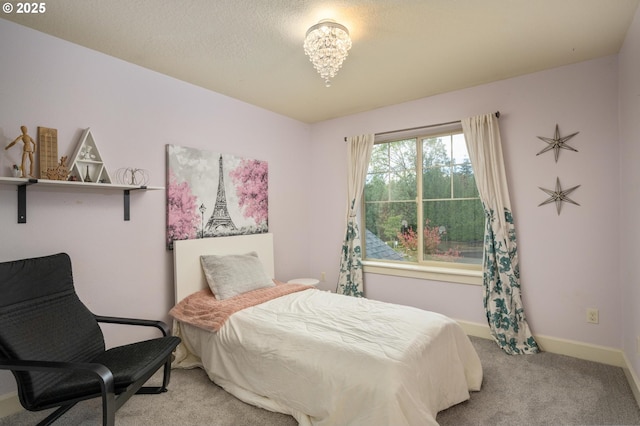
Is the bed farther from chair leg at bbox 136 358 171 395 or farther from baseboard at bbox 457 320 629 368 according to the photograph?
baseboard at bbox 457 320 629 368

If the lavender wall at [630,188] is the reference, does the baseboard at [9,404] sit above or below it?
below

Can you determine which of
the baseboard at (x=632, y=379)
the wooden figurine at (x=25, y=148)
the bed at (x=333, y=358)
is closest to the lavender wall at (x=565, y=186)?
the baseboard at (x=632, y=379)

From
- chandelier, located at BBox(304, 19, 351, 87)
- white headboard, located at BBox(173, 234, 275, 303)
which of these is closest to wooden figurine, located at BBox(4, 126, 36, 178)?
white headboard, located at BBox(173, 234, 275, 303)

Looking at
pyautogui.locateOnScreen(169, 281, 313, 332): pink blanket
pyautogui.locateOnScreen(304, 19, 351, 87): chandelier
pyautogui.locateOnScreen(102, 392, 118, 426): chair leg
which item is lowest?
pyautogui.locateOnScreen(102, 392, 118, 426): chair leg

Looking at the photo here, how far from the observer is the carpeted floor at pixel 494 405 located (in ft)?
6.53

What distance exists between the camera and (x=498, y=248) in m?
3.06

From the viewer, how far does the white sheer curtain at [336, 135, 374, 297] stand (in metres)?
3.97

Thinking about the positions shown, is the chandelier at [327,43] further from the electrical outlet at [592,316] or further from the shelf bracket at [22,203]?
the electrical outlet at [592,316]

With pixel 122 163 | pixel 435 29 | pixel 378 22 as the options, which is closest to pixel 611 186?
pixel 435 29

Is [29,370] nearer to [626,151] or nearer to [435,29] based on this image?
[435,29]

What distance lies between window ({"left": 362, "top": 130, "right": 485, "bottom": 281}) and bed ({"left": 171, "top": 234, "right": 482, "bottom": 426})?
1334 mm

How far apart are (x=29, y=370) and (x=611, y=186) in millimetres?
4025

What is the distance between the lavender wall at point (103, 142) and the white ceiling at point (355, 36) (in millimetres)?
166

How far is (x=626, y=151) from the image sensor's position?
2.44 metres
